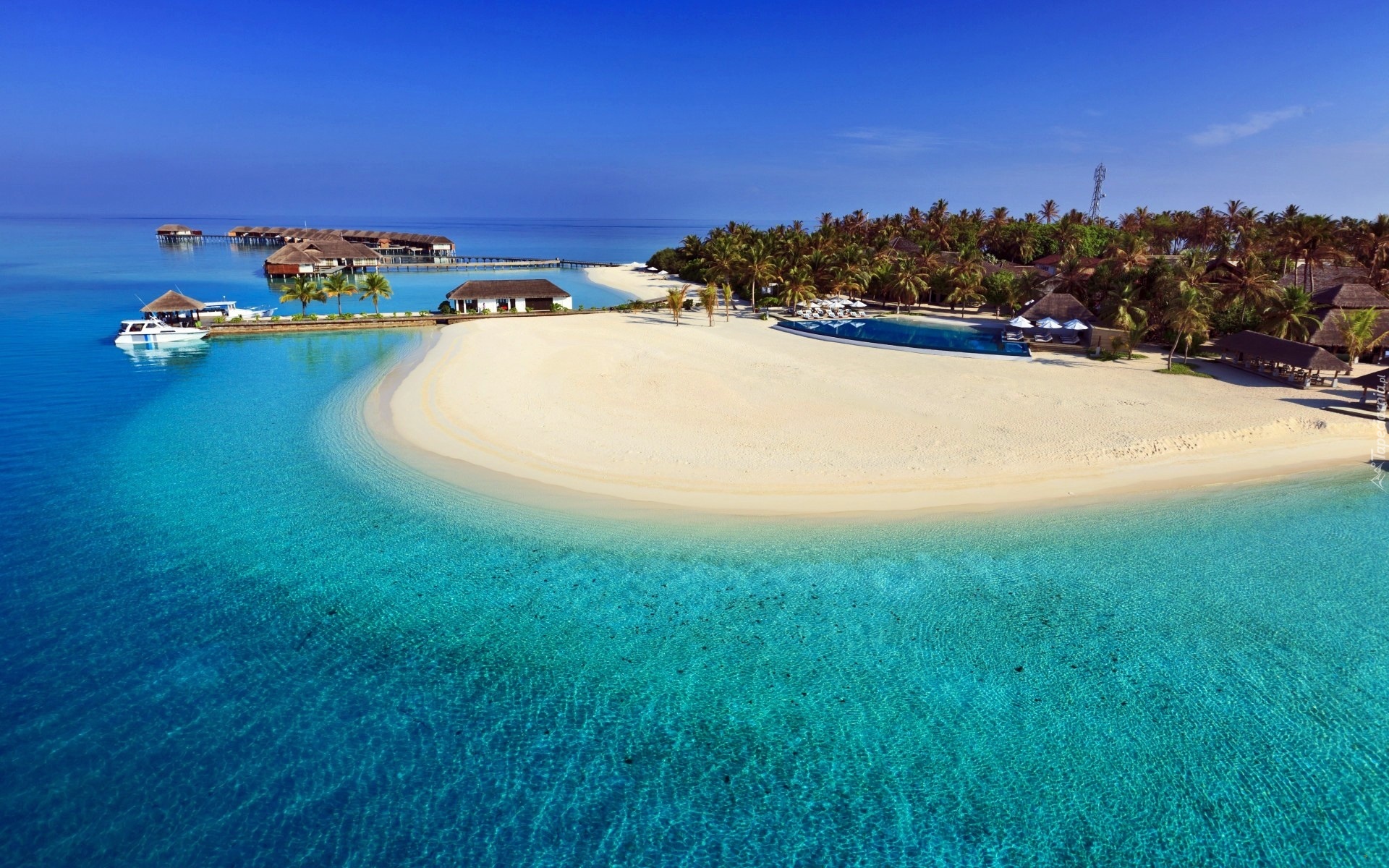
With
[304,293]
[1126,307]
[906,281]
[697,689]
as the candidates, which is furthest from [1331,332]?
[304,293]

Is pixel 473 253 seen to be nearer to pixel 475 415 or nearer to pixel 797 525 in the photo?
pixel 475 415

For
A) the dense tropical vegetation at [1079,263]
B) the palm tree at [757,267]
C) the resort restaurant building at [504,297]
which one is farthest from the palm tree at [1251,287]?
the resort restaurant building at [504,297]

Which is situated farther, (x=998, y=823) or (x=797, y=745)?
(x=797, y=745)

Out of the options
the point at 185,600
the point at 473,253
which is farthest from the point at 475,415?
the point at 473,253

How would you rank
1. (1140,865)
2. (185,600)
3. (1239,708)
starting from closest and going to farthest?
(1140,865) < (1239,708) < (185,600)

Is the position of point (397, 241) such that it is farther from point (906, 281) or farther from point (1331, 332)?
point (1331, 332)

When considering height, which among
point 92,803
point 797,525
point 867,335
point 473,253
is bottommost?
point 92,803

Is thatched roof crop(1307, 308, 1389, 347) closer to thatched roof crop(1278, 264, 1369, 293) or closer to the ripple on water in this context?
thatched roof crop(1278, 264, 1369, 293)
